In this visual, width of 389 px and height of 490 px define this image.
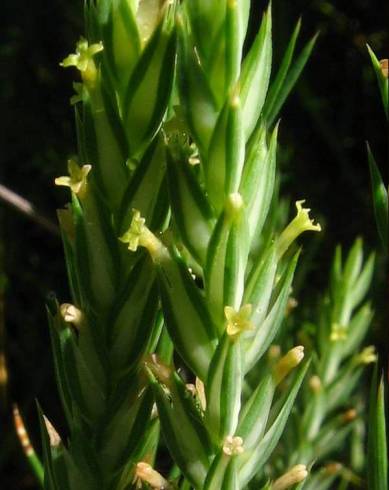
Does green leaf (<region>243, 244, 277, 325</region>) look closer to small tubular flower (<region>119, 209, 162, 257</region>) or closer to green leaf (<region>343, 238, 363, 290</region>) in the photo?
small tubular flower (<region>119, 209, 162, 257</region>)

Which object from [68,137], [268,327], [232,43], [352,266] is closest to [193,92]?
[232,43]

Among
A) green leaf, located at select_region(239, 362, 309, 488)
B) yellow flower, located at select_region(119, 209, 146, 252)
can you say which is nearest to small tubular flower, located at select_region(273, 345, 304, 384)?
green leaf, located at select_region(239, 362, 309, 488)

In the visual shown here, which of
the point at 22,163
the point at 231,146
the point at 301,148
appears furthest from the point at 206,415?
the point at 22,163

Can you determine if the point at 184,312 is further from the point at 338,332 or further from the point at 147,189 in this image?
the point at 338,332

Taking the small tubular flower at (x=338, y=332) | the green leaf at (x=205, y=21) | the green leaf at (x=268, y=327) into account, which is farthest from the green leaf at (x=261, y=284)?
Answer: the small tubular flower at (x=338, y=332)

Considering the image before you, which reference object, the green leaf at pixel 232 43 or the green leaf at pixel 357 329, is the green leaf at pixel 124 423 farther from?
the green leaf at pixel 357 329

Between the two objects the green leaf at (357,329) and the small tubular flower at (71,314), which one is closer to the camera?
the small tubular flower at (71,314)

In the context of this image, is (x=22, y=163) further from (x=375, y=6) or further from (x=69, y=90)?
(x=375, y=6)
